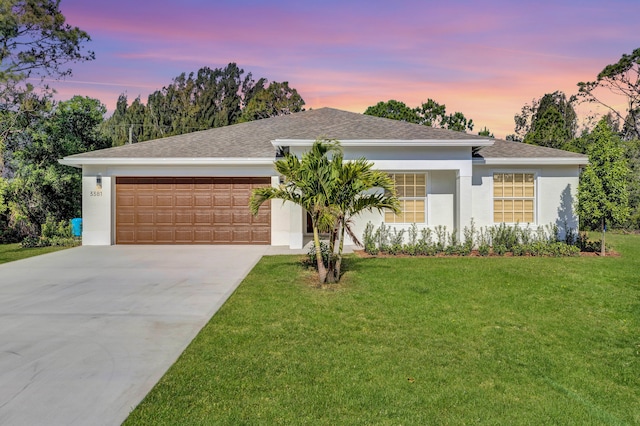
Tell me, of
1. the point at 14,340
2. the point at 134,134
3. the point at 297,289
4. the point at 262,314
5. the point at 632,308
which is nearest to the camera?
the point at 14,340

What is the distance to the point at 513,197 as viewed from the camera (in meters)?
13.2

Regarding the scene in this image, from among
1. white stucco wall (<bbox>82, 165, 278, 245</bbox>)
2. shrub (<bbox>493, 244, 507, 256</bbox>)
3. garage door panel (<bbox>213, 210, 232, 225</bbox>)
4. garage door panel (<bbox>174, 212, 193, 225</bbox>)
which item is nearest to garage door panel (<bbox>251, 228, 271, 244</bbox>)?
white stucco wall (<bbox>82, 165, 278, 245</bbox>)

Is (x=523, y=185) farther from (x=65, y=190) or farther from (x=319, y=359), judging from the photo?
(x=65, y=190)

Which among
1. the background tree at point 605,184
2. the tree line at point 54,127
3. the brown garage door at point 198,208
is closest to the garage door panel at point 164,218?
the brown garage door at point 198,208

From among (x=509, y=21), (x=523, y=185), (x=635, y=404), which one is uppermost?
(x=509, y=21)

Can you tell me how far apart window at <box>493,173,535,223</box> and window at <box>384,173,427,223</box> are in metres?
2.44

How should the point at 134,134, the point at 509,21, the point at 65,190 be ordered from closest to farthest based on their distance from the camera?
1. the point at 509,21
2. the point at 65,190
3. the point at 134,134

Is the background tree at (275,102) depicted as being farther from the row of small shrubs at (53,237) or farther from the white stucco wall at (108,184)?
the white stucco wall at (108,184)

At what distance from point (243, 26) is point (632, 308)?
13792 mm

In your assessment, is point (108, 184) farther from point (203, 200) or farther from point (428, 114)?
point (428, 114)

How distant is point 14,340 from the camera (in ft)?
16.1

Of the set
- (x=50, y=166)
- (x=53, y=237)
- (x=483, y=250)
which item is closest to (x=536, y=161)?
(x=483, y=250)

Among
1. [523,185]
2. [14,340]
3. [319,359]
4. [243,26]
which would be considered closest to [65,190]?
[243,26]

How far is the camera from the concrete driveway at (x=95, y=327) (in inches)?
136
